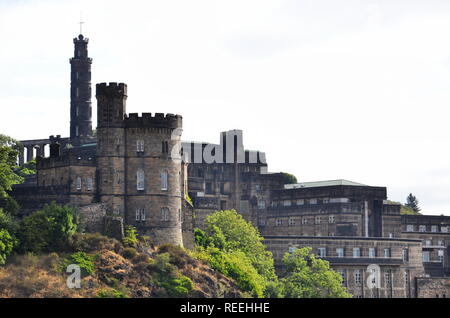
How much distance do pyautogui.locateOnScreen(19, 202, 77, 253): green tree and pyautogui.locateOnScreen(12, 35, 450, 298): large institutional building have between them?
405cm

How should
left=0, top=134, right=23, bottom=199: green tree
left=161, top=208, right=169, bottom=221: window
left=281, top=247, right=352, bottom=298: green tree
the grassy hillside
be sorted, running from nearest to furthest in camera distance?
the grassy hillside → left=0, top=134, right=23, bottom=199: green tree → left=161, top=208, right=169, bottom=221: window → left=281, top=247, right=352, bottom=298: green tree

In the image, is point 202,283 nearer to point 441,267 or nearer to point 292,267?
point 292,267

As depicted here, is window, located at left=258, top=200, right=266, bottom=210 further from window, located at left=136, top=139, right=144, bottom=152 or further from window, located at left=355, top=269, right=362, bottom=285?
window, located at left=136, top=139, right=144, bottom=152

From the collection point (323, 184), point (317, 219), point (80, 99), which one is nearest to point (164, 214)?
point (317, 219)

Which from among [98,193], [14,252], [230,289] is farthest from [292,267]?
[14,252]

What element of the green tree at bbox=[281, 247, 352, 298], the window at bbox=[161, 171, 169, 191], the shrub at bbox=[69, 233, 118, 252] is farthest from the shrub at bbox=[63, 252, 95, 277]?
the green tree at bbox=[281, 247, 352, 298]

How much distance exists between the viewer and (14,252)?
132000mm

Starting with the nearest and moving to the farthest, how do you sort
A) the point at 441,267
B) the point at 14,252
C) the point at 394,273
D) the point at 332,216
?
the point at 14,252 < the point at 394,273 < the point at 332,216 < the point at 441,267

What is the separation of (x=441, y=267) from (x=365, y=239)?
29305 mm

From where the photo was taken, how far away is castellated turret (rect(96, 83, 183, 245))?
141 m

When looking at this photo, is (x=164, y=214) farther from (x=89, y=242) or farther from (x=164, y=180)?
(x=89, y=242)

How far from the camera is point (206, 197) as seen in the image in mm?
168000

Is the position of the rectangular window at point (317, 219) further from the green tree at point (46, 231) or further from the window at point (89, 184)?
the green tree at point (46, 231)

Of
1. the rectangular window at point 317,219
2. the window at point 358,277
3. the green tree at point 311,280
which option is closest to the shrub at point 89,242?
the green tree at point 311,280
